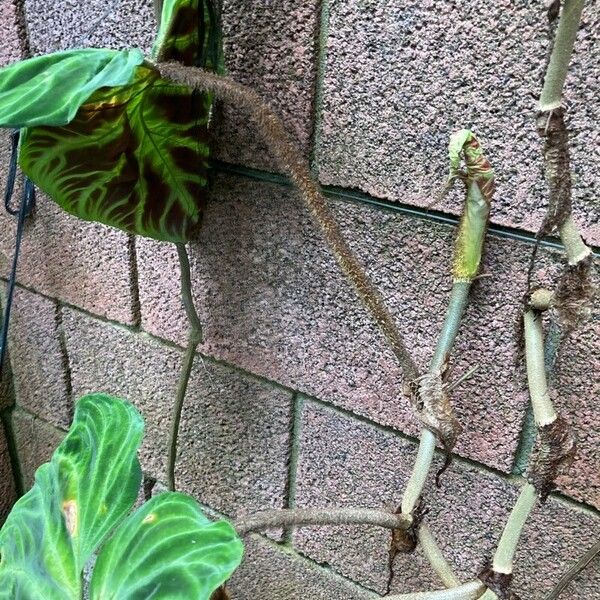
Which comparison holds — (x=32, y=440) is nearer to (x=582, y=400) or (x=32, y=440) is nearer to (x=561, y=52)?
(x=582, y=400)

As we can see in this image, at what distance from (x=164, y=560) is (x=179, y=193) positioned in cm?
45

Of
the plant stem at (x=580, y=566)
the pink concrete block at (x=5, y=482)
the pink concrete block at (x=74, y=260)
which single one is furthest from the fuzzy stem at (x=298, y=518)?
the pink concrete block at (x=5, y=482)

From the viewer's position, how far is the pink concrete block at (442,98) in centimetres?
62

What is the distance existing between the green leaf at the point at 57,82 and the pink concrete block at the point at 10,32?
576mm

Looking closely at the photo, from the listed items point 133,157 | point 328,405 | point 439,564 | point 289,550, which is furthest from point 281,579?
point 133,157

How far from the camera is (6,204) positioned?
1.11 metres

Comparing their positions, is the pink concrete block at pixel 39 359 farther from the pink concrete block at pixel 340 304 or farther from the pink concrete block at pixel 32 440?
the pink concrete block at pixel 340 304

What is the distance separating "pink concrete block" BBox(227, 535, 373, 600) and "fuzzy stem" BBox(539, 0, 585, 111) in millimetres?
795

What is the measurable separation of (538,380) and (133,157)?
0.50 meters

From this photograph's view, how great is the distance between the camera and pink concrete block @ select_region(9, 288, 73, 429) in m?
1.22

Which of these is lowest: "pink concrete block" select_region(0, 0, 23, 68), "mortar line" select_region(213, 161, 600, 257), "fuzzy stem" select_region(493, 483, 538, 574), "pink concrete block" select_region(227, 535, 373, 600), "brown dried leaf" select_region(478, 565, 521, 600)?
"pink concrete block" select_region(227, 535, 373, 600)

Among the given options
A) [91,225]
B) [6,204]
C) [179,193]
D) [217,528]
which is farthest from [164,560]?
[6,204]

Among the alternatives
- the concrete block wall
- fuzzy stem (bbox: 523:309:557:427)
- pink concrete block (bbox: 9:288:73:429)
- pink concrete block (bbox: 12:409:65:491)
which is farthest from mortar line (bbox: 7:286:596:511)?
pink concrete block (bbox: 12:409:65:491)

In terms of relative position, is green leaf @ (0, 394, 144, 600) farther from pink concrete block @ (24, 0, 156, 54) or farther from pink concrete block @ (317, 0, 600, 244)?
pink concrete block @ (24, 0, 156, 54)
